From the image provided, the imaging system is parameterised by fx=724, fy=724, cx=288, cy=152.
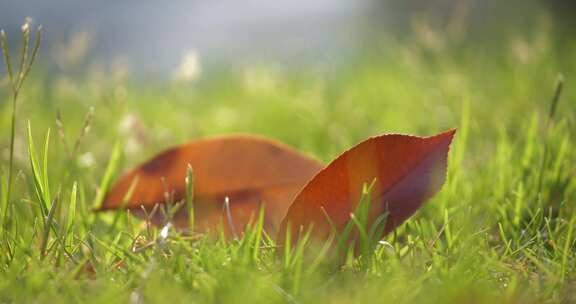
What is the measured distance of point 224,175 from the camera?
133 centimetres

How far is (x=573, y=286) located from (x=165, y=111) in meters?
2.03

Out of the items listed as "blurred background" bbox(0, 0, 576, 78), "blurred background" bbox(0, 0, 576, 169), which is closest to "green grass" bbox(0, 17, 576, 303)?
"blurred background" bbox(0, 0, 576, 169)

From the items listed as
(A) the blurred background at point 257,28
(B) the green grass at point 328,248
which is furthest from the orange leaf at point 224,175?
(A) the blurred background at point 257,28

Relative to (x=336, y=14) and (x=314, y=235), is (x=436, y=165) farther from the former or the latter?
(x=336, y=14)

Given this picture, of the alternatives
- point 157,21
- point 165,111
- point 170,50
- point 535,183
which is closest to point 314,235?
point 535,183

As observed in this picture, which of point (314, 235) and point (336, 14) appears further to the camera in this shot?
point (336, 14)

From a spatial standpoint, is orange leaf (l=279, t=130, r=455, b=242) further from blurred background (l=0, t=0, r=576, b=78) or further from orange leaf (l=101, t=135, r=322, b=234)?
blurred background (l=0, t=0, r=576, b=78)

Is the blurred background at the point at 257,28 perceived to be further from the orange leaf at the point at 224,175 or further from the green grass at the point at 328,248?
the orange leaf at the point at 224,175

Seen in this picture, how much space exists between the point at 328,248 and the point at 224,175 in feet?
1.12

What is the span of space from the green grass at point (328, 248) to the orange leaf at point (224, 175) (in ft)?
0.25

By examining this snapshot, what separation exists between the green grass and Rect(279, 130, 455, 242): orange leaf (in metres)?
0.05

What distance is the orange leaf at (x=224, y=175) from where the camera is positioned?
1299 millimetres

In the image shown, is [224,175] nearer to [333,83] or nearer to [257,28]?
[333,83]

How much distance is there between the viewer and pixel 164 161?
52.6 inches
